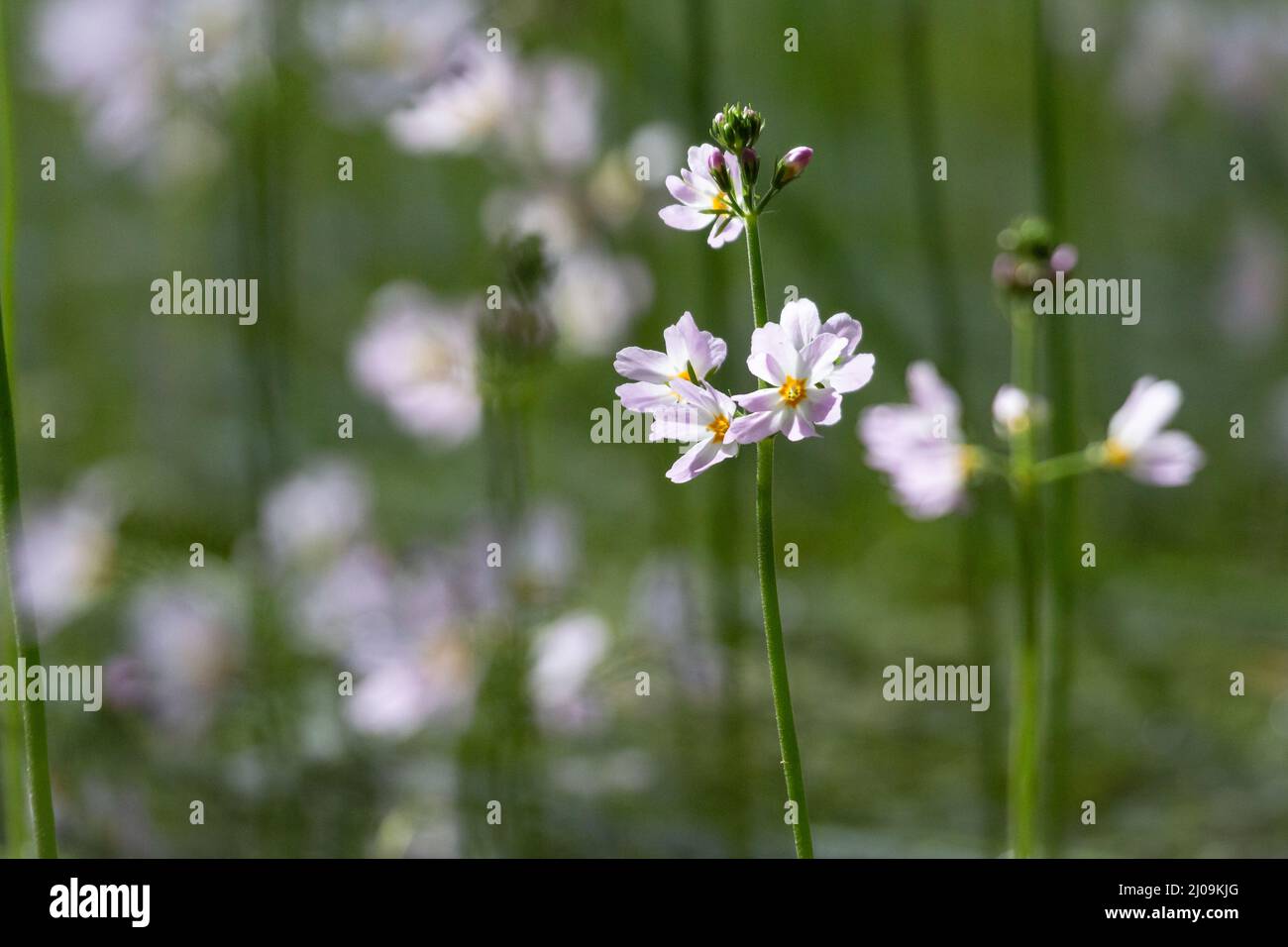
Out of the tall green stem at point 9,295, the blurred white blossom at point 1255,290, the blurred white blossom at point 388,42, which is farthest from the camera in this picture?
the blurred white blossom at point 1255,290

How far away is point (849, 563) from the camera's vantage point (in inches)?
76.5

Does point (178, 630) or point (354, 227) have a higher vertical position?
point (354, 227)

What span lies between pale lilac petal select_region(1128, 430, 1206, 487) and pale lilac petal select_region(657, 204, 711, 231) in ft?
0.98

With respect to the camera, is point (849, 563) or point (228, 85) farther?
point (849, 563)

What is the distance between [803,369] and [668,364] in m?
0.05

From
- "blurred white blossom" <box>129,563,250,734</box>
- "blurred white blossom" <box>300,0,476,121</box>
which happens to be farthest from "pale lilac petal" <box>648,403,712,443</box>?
"blurred white blossom" <box>129,563,250,734</box>

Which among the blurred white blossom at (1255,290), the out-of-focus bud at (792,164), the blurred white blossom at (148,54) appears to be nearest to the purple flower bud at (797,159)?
the out-of-focus bud at (792,164)

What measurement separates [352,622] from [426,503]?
3.04ft

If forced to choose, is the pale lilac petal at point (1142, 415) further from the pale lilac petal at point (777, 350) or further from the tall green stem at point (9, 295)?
the tall green stem at point (9, 295)

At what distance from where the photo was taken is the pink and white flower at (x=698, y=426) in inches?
17.7

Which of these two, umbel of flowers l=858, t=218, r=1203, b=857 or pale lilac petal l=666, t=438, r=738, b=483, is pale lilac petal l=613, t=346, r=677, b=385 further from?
umbel of flowers l=858, t=218, r=1203, b=857

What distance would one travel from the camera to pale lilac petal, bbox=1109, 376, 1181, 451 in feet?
2.08
